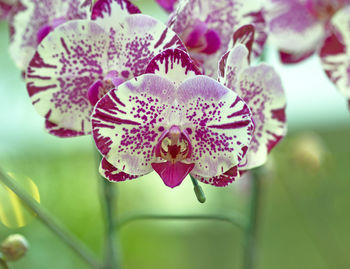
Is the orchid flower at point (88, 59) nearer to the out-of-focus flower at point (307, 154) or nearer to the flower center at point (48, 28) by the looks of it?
the flower center at point (48, 28)

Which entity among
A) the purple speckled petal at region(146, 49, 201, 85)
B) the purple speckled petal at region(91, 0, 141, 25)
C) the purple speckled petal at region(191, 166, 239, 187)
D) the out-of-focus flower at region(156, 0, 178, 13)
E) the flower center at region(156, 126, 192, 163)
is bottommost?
the purple speckled petal at region(191, 166, 239, 187)

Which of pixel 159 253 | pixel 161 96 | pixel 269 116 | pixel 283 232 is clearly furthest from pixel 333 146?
pixel 161 96

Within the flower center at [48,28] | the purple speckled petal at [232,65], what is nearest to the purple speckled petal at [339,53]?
the purple speckled petal at [232,65]

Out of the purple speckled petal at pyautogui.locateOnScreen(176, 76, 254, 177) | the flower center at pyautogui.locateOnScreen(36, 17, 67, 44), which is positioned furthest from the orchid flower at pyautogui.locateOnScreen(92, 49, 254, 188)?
the flower center at pyautogui.locateOnScreen(36, 17, 67, 44)

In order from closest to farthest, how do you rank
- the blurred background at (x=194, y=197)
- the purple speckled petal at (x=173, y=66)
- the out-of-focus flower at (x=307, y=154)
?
the purple speckled petal at (x=173, y=66)
the out-of-focus flower at (x=307, y=154)
the blurred background at (x=194, y=197)

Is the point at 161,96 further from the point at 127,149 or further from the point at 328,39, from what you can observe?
the point at 328,39

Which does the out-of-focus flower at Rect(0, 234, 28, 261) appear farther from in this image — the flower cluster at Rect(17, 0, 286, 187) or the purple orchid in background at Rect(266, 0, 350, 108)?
the purple orchid in background at Rect(266, 0, 350, 108)
